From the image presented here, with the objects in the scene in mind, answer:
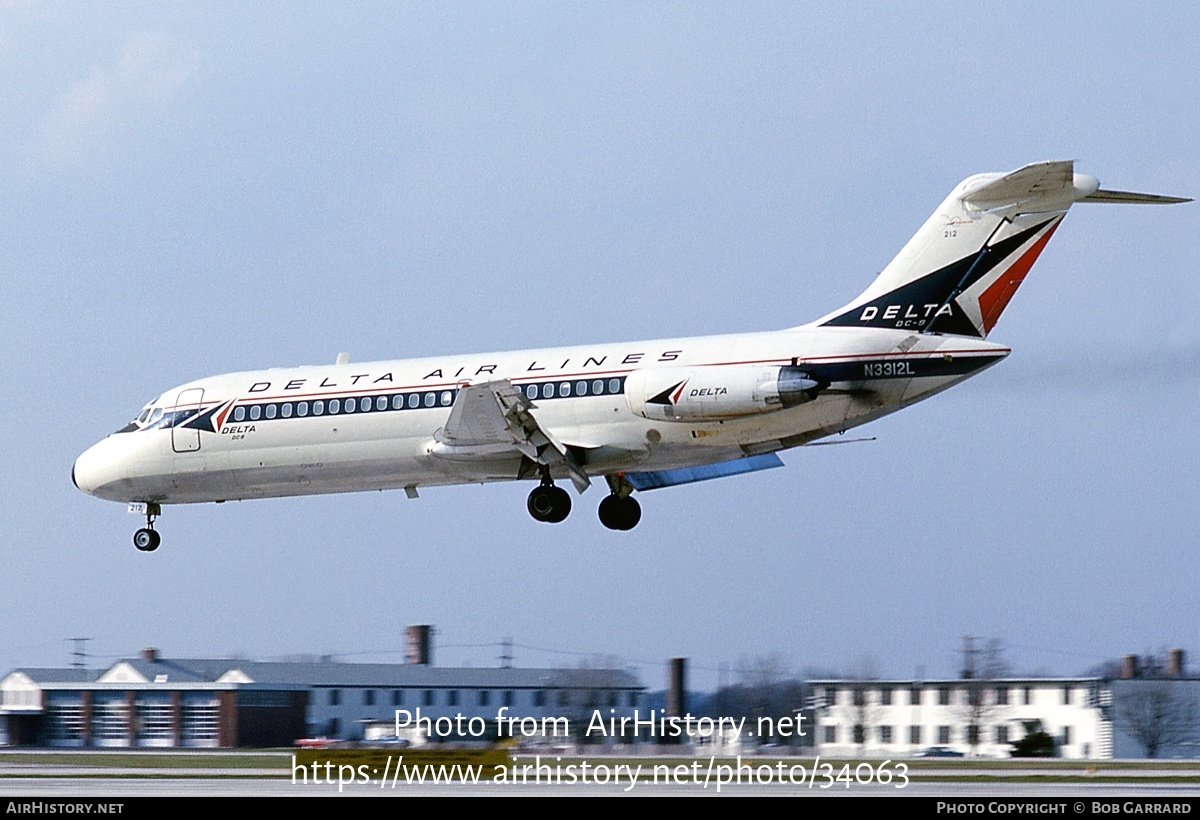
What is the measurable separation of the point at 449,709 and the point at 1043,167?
37.1 m

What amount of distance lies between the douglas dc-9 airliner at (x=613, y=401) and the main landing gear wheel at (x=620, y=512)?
0.03m

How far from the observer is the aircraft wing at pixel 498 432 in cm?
2814

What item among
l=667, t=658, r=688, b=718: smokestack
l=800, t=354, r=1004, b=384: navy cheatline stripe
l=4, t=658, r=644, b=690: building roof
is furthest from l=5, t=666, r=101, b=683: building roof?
l=800, t=354, r=1004, b=384: navy cheatline stripe

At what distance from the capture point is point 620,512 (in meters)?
32.4

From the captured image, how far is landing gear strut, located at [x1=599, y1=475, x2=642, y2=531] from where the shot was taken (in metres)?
32.3

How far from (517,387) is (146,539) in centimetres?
937

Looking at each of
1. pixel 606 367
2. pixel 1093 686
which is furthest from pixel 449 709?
pixel 606 367

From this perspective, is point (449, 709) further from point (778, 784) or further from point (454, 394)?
point (778, 784)

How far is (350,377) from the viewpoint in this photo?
31.3 meters

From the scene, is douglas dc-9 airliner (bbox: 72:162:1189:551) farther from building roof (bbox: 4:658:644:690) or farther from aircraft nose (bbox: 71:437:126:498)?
building roof (bbox: 4:658:644:690)

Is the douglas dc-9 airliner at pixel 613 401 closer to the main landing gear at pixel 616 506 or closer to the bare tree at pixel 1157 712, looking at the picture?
the main landing gear at pixel 616 506

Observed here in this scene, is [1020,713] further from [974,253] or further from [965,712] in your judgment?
[974,253]

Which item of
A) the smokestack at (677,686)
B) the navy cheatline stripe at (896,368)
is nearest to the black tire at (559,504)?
the navy cheatline stripe at (896,368)

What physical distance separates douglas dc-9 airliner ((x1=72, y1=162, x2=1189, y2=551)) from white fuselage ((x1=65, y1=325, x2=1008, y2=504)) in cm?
4
